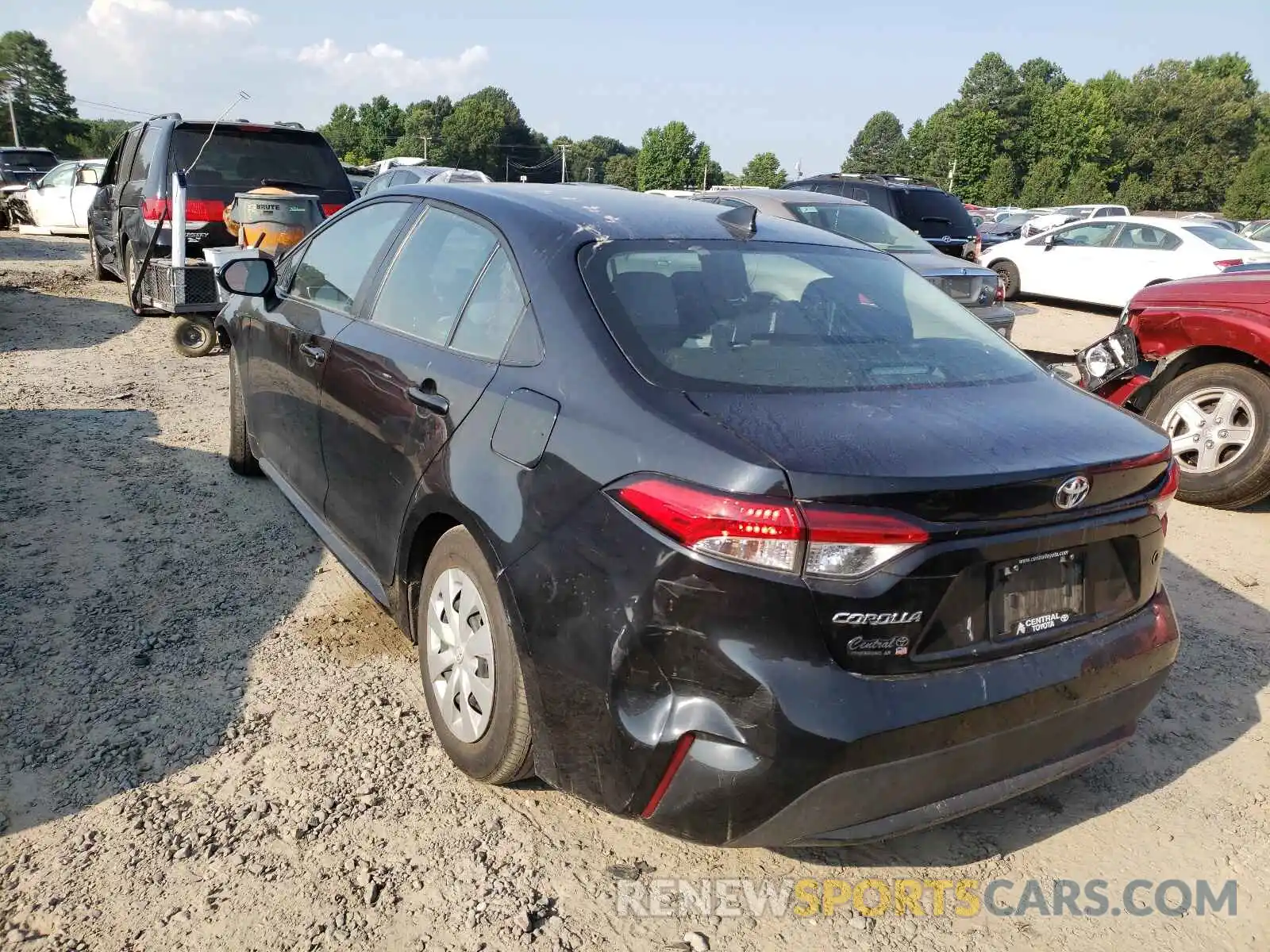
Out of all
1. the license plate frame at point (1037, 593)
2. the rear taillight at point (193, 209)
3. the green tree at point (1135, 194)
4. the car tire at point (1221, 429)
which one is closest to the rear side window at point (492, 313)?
the license plate frame at point (1037, 593)

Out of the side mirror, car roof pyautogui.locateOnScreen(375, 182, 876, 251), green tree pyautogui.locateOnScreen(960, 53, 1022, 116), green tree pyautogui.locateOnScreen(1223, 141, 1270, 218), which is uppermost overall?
green tree pyautogui.locateOnScreen(960, 53, 1022, 116)

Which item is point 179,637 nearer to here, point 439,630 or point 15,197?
point 439,630

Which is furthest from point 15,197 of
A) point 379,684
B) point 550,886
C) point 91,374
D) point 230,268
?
point 550,886

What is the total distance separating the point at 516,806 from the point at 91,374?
255 inches

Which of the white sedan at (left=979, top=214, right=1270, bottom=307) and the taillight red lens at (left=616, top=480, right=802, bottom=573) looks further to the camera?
the white sedan at (left=979, top=214, right=1270, bottom=307)

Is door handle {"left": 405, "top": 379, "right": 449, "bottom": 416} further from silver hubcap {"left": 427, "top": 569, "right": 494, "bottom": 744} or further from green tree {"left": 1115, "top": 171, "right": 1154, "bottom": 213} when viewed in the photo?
green tree {"left": 1115, "top": 171, "right": 1154, "bottom": 213}

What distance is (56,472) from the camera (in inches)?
204

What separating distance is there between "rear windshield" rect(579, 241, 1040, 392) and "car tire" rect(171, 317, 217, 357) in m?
6.66

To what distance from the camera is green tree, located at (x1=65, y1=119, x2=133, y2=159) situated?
2493 inches

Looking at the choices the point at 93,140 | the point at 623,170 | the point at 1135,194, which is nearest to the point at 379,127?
the point at 623,170

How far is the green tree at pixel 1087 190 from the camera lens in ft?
208

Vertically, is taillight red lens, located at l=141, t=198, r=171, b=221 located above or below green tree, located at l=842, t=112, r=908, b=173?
below

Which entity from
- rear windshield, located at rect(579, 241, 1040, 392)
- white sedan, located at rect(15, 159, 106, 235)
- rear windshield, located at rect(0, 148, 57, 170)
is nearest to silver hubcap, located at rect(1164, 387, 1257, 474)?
rear windshield, located at rect(579, 241, 1040, 392)

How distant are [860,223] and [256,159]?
20.5 feet
